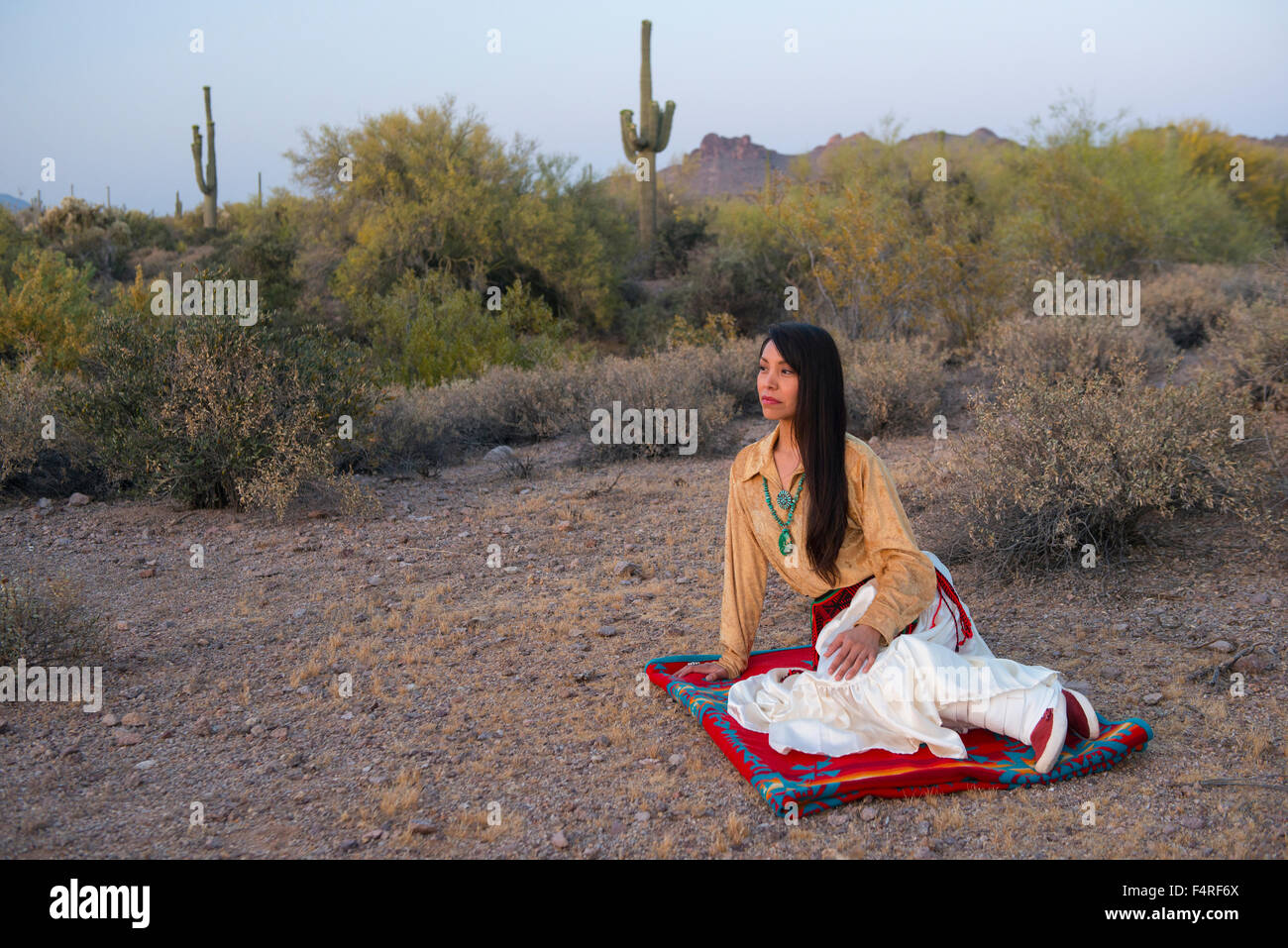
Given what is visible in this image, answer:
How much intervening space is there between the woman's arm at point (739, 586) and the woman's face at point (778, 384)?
0.37m

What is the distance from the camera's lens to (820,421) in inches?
124

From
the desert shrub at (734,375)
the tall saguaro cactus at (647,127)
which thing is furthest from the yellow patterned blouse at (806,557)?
the tall saguaro cactus at (647,127)

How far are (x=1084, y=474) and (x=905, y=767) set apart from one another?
2.36 m

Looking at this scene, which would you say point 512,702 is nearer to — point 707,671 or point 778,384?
point 707,671

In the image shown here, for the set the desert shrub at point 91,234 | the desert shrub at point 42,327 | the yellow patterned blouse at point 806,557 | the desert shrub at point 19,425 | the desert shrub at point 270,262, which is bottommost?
the yellow patterned blouse at point 806,557

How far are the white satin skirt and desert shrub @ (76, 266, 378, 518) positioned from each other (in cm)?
426

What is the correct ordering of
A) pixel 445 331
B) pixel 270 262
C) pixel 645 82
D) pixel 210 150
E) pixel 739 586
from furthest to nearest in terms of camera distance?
pixel 210 150 → pixel 645 82 → pixel 270 262 → pixel 445 331 → pixel 739 586

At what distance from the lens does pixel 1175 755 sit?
302 centimetres

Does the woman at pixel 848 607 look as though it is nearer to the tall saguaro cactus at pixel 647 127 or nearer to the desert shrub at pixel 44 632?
the desert shrub at pixel 44 632

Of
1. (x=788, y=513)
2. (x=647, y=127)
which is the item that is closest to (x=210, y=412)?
(x=788, y=513)

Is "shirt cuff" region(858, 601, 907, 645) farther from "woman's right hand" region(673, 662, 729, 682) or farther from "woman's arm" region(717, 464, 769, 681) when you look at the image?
"woman's right hand" region(673, 662, 729, 682)

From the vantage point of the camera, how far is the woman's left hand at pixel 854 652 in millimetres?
2955

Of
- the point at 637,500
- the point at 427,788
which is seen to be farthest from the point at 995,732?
the point at 637,500

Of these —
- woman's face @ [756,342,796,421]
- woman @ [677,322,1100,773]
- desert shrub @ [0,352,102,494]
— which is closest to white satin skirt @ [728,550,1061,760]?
woman @ [677,322,1100,773]
